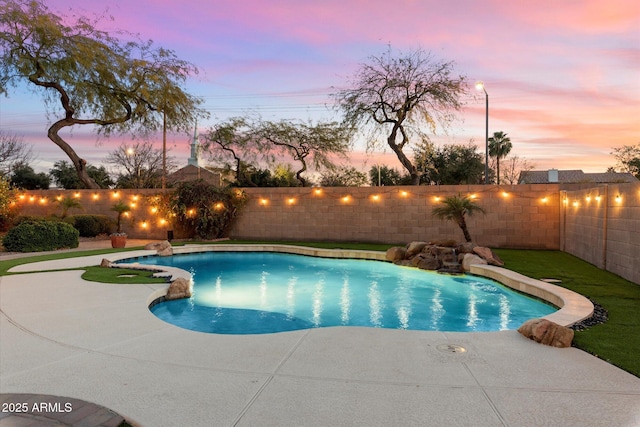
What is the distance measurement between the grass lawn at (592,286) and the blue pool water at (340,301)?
102 cm

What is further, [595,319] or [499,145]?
[499,145]

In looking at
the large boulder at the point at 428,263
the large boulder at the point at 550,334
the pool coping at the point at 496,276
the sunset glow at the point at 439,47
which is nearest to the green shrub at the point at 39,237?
the pool coping at the point at 496,276

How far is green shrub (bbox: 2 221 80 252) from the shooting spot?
1374 cm

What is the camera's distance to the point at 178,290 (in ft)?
25.6

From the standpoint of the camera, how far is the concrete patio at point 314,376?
285 cm

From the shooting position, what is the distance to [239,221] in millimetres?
18000

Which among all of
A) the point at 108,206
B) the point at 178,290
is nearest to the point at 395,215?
the point at 178,290

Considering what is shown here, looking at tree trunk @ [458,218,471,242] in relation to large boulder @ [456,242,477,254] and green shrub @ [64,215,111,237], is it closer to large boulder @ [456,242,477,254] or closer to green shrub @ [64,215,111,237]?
large boulder @ [456,242,477,254]

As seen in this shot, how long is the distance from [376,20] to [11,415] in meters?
13.3

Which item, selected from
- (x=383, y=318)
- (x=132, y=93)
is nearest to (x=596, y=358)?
(x=383, y=318)

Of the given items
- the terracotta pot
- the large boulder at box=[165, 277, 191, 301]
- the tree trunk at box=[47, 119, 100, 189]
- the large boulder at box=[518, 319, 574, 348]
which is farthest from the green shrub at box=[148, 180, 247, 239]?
the large boulder at box=[518, 319, 574, 348]

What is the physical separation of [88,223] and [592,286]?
19.6 metres

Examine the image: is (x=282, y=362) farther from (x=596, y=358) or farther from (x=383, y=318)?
(x=383, y=318)

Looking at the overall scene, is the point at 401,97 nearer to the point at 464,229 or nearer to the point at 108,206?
the point at 464,229
